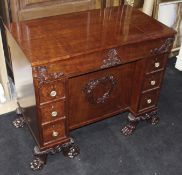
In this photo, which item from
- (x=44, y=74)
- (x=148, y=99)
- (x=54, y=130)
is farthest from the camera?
(x=148, y=99)

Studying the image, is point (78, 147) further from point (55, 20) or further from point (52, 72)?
point (55, 20)

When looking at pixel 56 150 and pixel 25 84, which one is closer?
pixel 25 84

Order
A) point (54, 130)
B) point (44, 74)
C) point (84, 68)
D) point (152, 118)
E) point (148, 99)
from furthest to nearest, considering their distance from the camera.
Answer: point (152, 118) < point (148, 99) < point (54, 130) < point (84, 68) < point (44, 74)

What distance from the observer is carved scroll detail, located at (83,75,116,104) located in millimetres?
1642

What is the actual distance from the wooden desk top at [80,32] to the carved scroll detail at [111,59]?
5cm

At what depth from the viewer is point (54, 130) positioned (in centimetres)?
160

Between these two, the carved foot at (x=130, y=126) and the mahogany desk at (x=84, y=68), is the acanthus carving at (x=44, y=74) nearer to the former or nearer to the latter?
the mahogany desk at (x=84, y=68)

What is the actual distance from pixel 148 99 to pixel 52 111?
0.70 meters

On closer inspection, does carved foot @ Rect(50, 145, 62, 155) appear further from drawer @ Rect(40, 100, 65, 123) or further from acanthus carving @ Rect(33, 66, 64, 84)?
acanthus carving @ Rect(33, 66, 64, 84)

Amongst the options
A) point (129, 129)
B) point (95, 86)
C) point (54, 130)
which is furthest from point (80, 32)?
point (129, 129)

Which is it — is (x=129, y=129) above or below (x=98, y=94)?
below

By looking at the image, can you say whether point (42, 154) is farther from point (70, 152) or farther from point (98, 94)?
point (98, 94)

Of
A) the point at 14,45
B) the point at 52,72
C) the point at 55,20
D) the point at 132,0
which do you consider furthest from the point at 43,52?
the point at 132,0

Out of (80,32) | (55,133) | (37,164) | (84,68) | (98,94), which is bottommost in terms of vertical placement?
(37,164)
